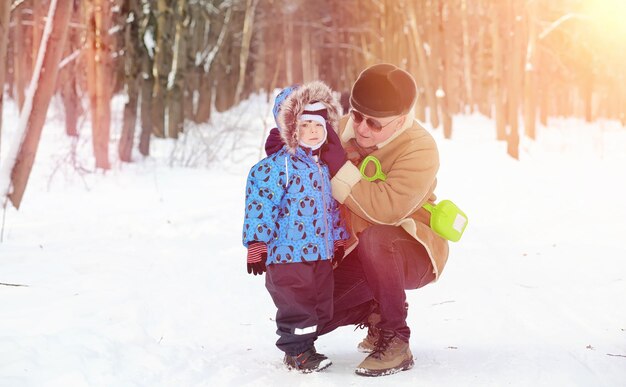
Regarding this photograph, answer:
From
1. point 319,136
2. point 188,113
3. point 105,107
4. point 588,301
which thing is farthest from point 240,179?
point 188,113

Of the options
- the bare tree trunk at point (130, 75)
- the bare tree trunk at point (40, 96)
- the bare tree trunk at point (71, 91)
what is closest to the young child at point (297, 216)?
the bare tree trunk at point (40, 96)

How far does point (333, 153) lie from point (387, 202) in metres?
0.35

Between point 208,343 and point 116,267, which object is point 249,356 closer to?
point 208,343

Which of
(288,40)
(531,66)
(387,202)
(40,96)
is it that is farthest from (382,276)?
(288,40)

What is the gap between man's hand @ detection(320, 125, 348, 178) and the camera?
11.9 feet

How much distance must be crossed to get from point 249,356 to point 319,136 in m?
1.21

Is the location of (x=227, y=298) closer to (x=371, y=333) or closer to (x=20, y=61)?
(x=371, y=333)

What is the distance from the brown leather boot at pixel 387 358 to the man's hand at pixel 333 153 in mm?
831

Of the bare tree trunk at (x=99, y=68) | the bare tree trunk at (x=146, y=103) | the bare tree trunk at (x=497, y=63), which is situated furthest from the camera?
the bare tree trunk at (x=497, y=63)

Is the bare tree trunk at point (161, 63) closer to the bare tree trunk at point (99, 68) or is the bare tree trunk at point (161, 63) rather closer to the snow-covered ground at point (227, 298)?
the bare tree trunk at point (99, 68)

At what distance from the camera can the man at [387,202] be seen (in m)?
3.63

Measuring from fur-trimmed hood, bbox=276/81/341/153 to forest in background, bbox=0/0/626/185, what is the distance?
4.48 meters

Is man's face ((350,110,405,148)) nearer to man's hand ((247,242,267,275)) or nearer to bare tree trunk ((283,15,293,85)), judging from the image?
man's hand ((247,242,267,275))

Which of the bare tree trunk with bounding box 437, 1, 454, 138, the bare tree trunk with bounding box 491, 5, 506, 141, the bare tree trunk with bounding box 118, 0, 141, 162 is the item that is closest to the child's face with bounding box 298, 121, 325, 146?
the bare tree trunk with bounding box 118, 0, 141, 162
